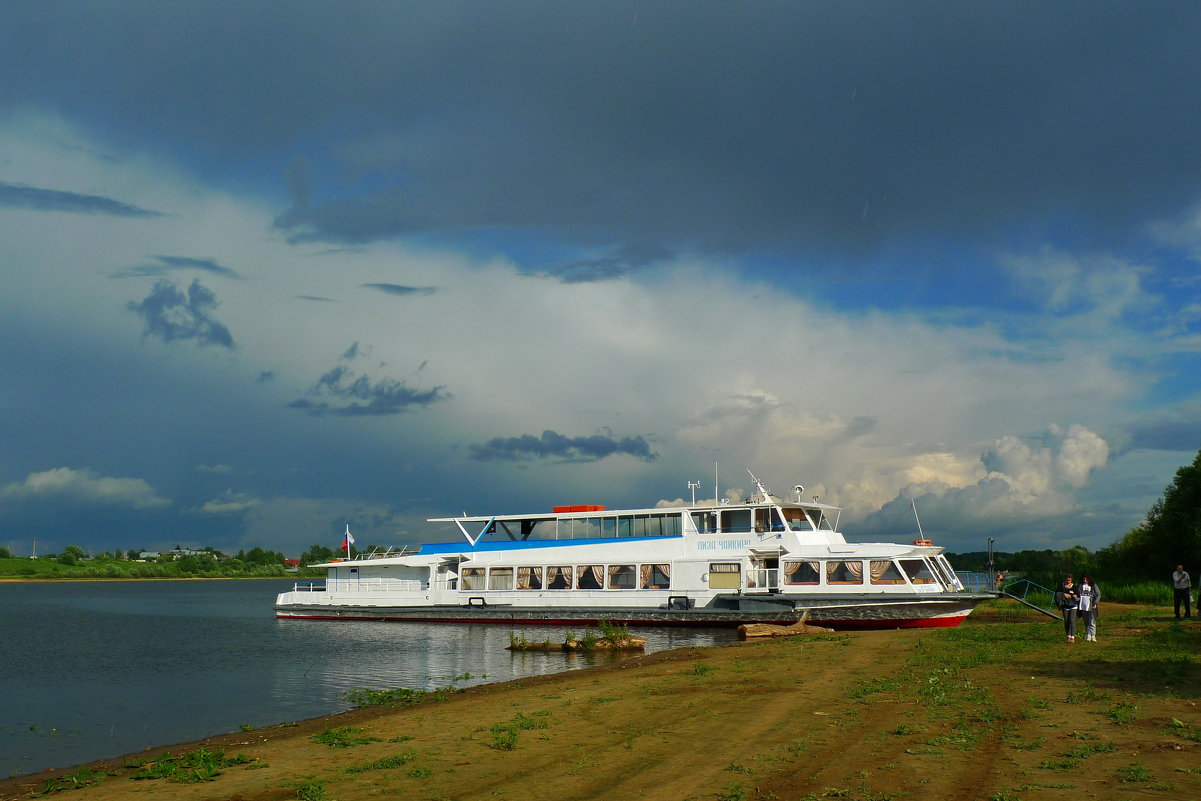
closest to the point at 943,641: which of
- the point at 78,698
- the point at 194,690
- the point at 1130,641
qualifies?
the point at 1130,641

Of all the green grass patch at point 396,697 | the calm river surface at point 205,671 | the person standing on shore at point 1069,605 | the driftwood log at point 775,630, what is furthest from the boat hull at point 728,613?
the green grass patch at point 396,697

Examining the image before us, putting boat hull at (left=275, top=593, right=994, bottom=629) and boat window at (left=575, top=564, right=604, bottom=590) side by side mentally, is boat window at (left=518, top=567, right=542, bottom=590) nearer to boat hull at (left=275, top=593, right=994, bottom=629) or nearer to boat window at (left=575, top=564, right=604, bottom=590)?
boat hull at (left=275, top=593, right=994, bottom=629)

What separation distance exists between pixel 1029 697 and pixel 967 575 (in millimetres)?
21544

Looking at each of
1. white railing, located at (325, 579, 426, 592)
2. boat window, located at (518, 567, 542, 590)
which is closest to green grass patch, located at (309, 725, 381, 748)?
boat window, located at (518, 567, 542, 590)

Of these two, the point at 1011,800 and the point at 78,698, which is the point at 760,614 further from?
the point at 1011,800

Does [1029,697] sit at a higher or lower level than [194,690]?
higher

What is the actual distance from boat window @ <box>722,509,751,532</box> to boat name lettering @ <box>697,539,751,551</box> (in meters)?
0.51

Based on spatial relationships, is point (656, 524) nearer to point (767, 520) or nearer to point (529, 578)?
point (767, 520)

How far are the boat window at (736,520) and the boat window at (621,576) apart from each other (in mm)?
4435

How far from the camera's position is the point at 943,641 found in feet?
78.5

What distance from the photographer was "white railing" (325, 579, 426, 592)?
42344mm

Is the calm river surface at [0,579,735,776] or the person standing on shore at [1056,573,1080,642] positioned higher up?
the person standing on shore at [1056,573,1080,642]

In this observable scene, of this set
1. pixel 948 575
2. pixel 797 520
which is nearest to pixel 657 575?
pixel 797 520

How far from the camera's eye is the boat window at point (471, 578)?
41156mm
